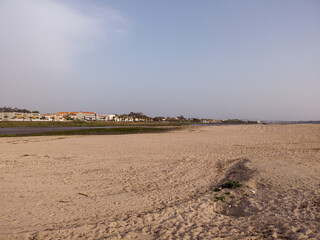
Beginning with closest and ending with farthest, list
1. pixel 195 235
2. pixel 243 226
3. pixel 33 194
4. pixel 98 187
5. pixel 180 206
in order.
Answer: pixel 195 235 → pixel 243 226 → pixel 180 206 → pixel 33 194 → pixel 98 187

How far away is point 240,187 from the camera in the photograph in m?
6.59

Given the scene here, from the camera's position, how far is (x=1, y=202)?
5.77 metres

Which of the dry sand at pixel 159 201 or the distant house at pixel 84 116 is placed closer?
the dry sand at pixel 159 201

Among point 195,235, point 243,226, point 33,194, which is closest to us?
point 195,235

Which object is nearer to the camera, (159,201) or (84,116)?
(159,201)

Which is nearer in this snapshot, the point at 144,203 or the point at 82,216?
the point at 82,216

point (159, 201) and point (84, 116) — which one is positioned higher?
point (84, 116)

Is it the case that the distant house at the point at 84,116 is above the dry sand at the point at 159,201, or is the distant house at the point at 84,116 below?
above

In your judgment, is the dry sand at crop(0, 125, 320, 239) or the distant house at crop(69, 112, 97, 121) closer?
the dry sand at crop(0, 125, 320, 239)

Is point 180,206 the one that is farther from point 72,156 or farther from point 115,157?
point 72,156

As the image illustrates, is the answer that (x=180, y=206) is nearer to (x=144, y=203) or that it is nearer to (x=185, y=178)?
(x=144, y=203)

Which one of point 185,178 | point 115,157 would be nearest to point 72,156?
point 115,157

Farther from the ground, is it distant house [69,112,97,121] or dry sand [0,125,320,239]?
distant house [69,112,97,121]

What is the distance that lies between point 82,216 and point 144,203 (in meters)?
1.56
